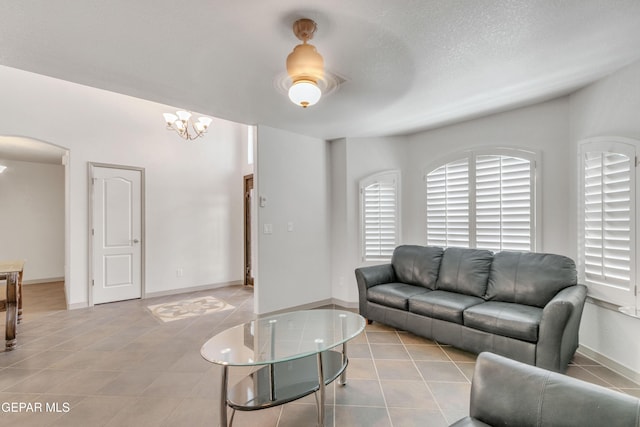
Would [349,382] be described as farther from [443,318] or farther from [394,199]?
[394,199]

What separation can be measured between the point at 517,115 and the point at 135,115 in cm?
546

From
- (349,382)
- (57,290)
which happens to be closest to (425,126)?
(349,382)

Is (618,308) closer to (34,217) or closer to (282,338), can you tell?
→ (282,338)

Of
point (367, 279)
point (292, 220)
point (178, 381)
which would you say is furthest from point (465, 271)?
point (178, 381)

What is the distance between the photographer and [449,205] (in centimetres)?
389

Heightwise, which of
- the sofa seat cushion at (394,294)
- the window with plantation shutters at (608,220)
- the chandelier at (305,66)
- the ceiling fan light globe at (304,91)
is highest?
the chandelier at (305,66)

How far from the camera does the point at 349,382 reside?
7.77ft

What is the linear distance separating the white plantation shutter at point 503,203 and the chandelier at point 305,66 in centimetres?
257

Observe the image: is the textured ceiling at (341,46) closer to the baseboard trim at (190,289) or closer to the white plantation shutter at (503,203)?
the white plantation shutter at (503,203)

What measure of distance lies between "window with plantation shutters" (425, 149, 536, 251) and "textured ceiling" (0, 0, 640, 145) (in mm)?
708

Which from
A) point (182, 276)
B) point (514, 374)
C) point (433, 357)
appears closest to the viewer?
point (514, 374)

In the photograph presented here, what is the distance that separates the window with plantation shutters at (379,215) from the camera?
4348mm

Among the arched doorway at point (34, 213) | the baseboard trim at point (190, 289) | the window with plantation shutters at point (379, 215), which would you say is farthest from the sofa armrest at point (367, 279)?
the arched doorway at point (34, 213)

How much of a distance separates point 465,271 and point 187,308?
149 inches
